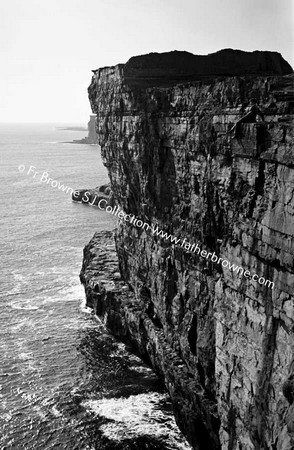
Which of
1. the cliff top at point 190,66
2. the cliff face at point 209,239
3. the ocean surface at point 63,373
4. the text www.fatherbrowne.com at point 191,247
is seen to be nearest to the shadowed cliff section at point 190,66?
the cliff top at point 190,66

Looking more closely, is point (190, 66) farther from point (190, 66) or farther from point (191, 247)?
point (191, 247)

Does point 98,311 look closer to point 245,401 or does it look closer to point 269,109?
point 245,401

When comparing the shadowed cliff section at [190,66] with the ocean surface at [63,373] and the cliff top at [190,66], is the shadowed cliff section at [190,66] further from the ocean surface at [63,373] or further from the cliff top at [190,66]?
the ocean surface at [63,373]

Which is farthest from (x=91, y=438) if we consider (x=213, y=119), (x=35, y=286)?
(x=35, y=286)

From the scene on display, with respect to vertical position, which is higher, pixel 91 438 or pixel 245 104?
pixel 245 104

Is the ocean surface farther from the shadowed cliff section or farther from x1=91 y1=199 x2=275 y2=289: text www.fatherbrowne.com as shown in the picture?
the shadowed cliff section

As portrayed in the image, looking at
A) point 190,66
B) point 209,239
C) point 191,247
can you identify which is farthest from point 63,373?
point 190,66

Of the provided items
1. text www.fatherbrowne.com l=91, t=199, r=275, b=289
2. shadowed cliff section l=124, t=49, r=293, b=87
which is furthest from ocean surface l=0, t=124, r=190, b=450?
shadowed cliff section l=124, t=49, r=293, b=87
